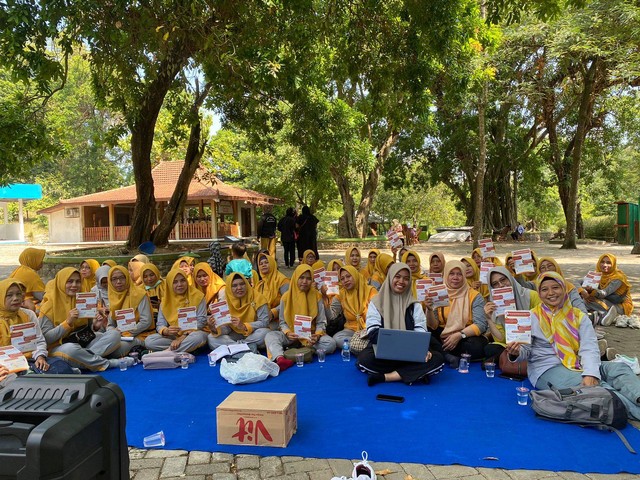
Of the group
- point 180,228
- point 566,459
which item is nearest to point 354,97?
point 180,228

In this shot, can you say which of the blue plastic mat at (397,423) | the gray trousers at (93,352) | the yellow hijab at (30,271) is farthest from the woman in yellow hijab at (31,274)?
the blue plastic mat at (397,423)

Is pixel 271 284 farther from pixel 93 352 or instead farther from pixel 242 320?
pixel 93 352

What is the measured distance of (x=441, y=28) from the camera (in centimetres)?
661

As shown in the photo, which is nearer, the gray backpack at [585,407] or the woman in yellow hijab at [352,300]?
the gray backpack at [585,407]

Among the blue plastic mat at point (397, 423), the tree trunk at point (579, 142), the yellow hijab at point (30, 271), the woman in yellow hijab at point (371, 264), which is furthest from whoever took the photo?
the tree trunk at point (579, 142)

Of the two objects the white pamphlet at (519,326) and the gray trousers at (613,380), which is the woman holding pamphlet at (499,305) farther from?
the gray trousers at (613,380)

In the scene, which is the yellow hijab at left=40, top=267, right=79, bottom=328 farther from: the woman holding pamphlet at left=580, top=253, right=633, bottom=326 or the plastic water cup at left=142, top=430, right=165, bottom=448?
the woman holding pamphlet at left=580, top=253, right=633, bottom=326

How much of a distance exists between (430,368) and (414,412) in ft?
2.09

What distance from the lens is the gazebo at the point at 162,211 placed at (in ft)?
82.6

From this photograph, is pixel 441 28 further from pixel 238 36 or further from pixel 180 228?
pixel 180 228

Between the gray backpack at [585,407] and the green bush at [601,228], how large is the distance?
25880mm

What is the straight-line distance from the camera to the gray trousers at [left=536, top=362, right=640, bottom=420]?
11.5 ft

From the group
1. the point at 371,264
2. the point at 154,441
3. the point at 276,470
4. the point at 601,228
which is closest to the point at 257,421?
the point at 276,470

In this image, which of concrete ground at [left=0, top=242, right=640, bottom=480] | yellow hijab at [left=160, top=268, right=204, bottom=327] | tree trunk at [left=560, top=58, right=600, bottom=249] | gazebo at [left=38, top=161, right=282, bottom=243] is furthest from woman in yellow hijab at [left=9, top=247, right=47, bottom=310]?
gazebo at [left=38, top=161, right=282, bottom=243]
